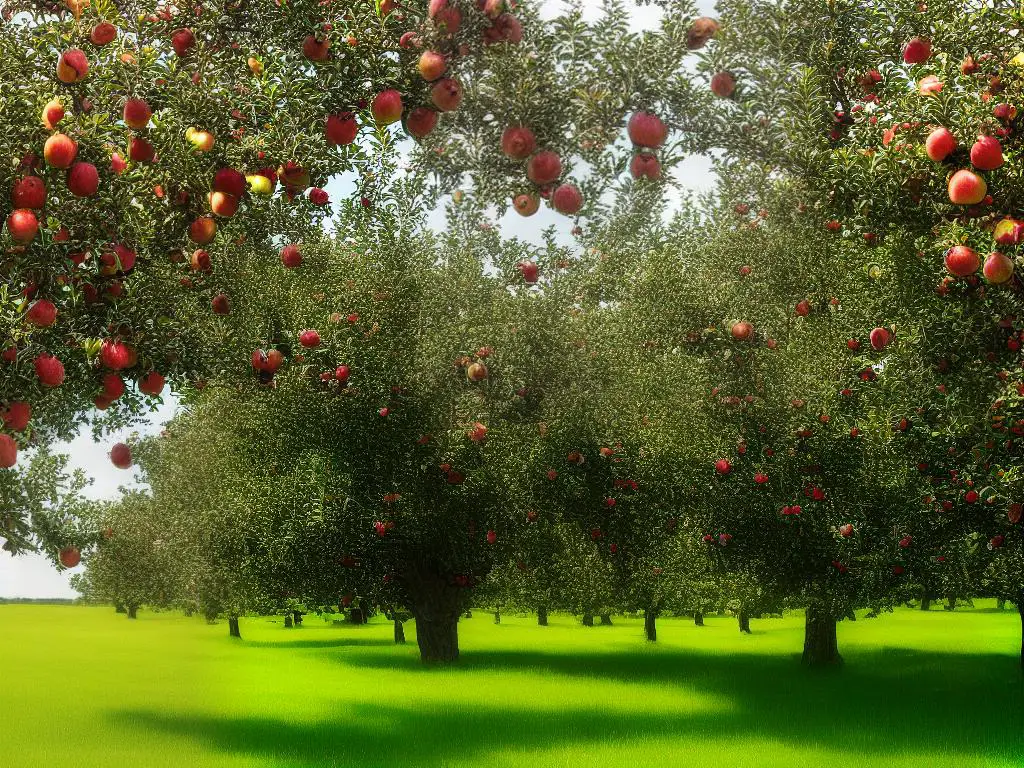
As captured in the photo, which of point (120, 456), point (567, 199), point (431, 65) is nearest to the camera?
point (431, 65)

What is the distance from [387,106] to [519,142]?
109 centimetres

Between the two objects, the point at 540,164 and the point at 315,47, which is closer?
the point at 315,47

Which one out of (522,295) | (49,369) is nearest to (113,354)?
(49,369)

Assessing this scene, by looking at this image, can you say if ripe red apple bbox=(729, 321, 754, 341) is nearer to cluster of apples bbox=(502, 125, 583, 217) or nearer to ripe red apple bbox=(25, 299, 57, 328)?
cluster of apples bbox=(502, 125, 583, 217)

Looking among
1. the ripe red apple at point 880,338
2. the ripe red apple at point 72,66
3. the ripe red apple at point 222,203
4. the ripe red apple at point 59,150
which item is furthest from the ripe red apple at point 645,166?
the ripe red apple at point 880,338

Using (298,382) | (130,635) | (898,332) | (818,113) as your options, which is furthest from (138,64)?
(130,635)

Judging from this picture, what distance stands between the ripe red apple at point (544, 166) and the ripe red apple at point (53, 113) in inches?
150

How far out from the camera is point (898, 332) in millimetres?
12734

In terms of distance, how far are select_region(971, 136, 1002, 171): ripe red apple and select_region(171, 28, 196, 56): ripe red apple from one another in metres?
7.46

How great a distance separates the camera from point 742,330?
1866cm

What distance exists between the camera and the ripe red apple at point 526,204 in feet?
27.0

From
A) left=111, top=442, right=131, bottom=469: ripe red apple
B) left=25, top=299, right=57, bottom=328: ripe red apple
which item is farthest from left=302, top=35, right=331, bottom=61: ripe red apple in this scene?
left=111, top=442, right=131, bottom=469: ripe red apple

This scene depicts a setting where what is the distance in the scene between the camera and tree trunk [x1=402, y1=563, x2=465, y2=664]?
30422 millimetres

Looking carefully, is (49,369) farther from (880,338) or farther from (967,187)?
(880,338)
